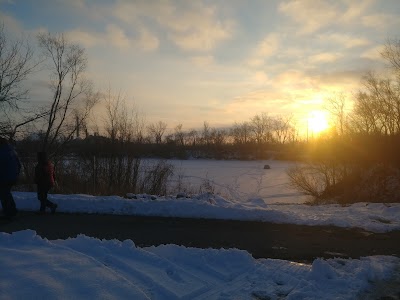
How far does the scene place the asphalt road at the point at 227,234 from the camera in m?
6.77

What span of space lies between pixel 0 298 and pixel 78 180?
60.3 feet

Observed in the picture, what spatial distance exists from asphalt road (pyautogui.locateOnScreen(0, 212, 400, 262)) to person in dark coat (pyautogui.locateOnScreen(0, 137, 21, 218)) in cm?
42

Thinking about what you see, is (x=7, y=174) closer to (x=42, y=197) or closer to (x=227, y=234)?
(x=42, y=197)

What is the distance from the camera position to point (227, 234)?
8047 mm

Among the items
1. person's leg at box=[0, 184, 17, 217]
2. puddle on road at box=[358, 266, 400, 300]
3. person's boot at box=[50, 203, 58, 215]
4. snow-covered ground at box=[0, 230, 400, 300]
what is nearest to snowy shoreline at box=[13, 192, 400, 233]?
person's boot at box=[50, 203, 58, 215]

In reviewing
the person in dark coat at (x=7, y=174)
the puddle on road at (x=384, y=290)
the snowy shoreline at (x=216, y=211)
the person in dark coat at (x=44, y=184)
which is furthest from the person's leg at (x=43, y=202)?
the puddle on road at (x=384, y=290)

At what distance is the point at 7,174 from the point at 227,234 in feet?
19.5

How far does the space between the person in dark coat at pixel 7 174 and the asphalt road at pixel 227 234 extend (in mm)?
418

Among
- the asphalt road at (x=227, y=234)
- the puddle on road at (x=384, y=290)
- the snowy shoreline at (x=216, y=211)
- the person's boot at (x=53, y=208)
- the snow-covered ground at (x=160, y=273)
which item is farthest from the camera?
the person's boot at (x=53, y=208)

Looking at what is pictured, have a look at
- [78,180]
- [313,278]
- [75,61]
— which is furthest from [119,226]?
[75,61]

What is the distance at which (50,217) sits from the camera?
9828 mm

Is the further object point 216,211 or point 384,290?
point 216,211

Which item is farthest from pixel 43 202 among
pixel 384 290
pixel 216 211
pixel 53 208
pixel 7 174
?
pixel 384 290

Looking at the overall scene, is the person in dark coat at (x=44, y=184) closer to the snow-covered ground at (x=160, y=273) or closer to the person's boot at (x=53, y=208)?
the person's boot at (x=53, y=208)
